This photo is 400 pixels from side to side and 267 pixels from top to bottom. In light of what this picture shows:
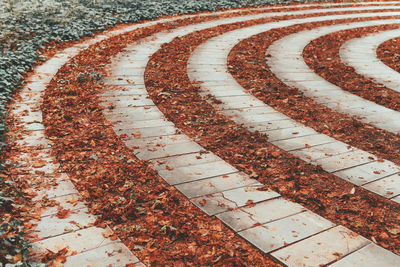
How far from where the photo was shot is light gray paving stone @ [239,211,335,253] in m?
3.12

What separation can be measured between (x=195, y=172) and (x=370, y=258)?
1.98 meters

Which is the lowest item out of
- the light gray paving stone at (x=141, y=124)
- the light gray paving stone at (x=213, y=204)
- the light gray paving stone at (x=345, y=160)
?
the light gray paving stone at (x=213, y=204)

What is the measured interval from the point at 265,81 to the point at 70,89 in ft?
12.2

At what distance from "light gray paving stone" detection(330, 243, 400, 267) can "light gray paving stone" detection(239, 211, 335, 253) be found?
373 millimetres

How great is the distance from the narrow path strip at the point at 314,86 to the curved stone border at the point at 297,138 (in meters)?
0.42

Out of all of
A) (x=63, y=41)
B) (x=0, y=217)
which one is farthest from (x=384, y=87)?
(x=63, y=41)

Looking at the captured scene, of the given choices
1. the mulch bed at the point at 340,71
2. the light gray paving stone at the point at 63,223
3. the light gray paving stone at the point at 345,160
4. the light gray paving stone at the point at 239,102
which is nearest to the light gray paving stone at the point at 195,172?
the light gray paving stone at the point at 63,223

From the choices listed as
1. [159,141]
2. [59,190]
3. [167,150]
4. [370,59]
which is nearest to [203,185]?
[167,150]

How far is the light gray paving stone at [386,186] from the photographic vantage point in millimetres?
3843

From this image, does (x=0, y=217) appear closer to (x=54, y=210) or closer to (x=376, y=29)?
(x=54, y=210)

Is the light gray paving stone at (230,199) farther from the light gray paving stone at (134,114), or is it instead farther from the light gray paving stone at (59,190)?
the light gray paving stone at (134,114)

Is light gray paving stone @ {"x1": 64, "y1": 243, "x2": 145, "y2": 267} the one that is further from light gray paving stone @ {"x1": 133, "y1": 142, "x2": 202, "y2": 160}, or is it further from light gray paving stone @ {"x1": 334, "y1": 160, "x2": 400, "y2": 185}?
light gray paving stone @ {"x1": 334, "y1": 160, "x2": 400, "y2": 185}

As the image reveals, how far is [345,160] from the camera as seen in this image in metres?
4.52

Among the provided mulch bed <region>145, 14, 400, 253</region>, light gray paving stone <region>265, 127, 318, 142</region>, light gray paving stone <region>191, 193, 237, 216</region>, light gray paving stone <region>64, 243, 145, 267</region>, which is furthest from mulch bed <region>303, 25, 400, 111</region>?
light gray paving stone <region>64, 243, 145, 267</region>
